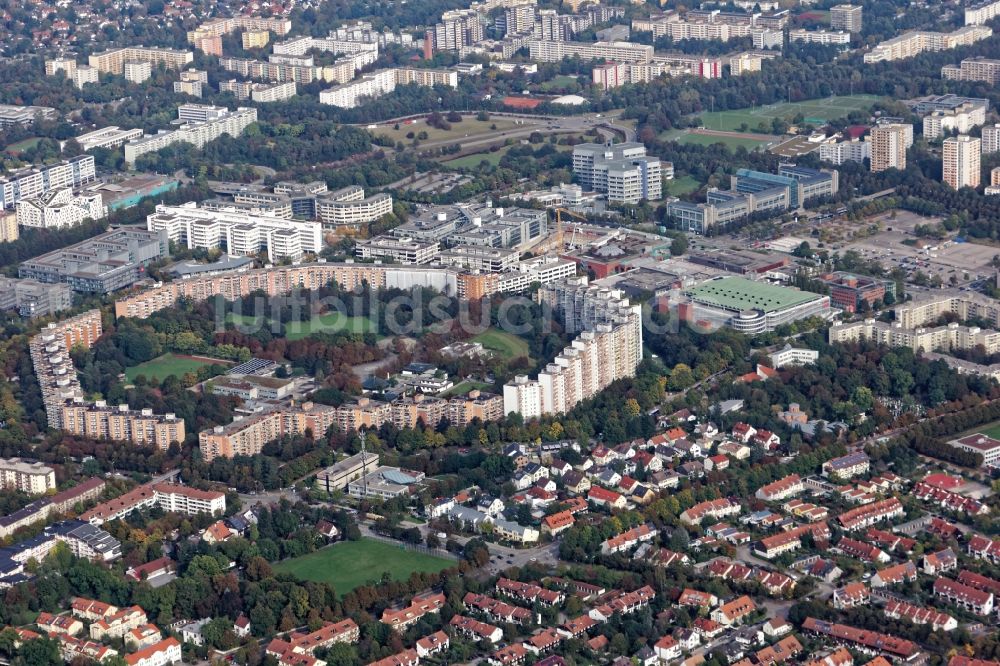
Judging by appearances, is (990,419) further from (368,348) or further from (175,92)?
(175,92)

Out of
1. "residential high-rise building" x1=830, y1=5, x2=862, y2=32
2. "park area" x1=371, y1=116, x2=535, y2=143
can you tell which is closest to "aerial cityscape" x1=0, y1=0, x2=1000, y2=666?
"park area" x1=371, y1=116, x2=535, y2=143

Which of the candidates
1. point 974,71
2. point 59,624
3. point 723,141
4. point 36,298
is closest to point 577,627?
point 59,624

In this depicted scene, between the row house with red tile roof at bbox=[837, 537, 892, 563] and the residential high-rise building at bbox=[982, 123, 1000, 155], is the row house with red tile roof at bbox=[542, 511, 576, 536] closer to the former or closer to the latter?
the row house with red tile roof at bbox=[837, 537, 892, 563]

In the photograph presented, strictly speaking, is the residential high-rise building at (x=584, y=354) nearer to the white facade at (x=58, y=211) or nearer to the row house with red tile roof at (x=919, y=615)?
the row house with red tile roof at (x=919, y=615)

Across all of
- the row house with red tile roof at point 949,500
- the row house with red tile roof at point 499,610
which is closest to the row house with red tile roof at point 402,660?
the row house with red tile roof at point 499,610

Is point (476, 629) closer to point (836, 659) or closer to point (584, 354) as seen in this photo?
point (836, 659)

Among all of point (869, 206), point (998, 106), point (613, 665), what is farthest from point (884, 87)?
point (613, 665)

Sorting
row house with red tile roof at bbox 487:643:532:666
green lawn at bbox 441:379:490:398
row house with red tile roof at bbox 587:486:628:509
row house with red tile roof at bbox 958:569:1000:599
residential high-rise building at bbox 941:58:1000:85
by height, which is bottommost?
row house with red tile roof at bbox 487:643:532:666
